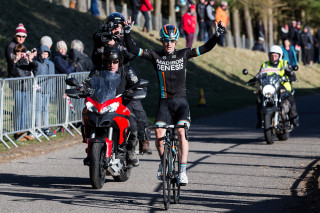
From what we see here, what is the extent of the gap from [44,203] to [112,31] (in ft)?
9.10

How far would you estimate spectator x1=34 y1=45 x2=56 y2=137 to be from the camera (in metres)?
14.7

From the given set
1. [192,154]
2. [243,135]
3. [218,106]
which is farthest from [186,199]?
[218,106]

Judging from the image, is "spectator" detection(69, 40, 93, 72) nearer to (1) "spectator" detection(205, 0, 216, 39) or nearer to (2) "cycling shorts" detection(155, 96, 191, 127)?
(2) "cycling shorts" detection(155, 96, 191, 127)

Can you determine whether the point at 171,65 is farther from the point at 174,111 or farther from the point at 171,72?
the point at 174,111

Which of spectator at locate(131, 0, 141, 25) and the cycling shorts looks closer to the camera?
the cycling shorts

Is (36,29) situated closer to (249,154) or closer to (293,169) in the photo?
(249,154)

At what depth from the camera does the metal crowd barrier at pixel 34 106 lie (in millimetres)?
13641

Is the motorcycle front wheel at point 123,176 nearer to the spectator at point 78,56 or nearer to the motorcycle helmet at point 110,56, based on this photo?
the motorcycle helmet at point 110,56

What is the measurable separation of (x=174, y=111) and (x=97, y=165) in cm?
109

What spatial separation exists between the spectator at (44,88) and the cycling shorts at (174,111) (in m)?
5.79

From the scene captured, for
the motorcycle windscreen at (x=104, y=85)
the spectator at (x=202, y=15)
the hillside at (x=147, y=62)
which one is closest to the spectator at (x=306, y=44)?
the hillside at (x=147, y=62)

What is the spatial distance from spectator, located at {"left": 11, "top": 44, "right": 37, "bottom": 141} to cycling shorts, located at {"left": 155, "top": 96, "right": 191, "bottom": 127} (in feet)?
17.4

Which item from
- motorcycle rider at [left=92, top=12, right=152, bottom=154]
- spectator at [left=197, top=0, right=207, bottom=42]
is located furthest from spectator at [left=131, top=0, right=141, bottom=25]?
motorcycle rider at [left=92, top=12, right=152, bottom=154]

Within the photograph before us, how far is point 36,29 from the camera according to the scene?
25.7 m
